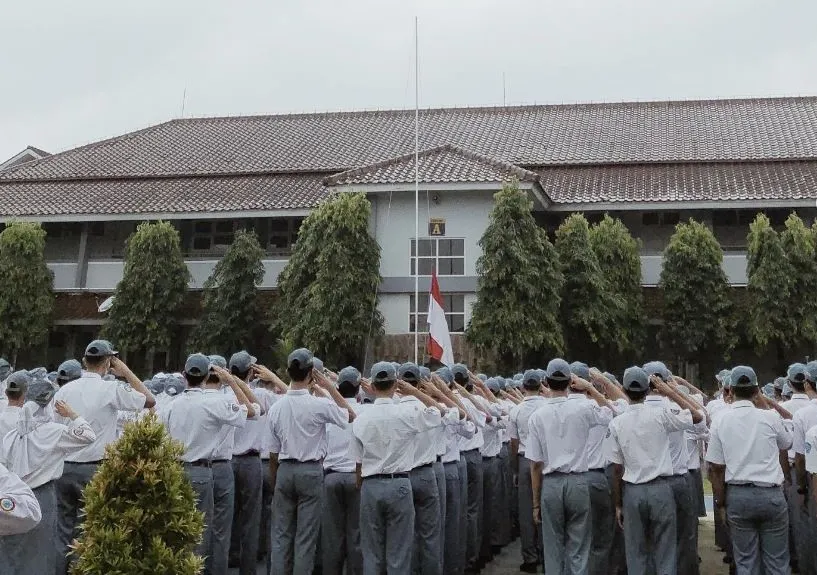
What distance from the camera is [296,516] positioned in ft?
22.7

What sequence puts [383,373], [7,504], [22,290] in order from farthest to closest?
[22,290], [383,373], [7,504]

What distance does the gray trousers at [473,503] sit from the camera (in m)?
8.55

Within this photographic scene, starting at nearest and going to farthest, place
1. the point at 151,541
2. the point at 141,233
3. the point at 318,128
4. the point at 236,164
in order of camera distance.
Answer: the point at 151,541
the point at 141,233
the point at 236,164
the point at 318,128

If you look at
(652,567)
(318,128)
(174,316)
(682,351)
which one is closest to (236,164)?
(318,128)

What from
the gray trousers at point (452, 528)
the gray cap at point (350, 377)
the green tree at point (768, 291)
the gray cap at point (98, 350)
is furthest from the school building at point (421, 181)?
the gray cap at point (98, 350)

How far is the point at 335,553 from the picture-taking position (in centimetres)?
682

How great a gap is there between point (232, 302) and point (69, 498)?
12.1m

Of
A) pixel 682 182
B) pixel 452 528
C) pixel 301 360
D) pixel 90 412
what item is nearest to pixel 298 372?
pixel 301 360

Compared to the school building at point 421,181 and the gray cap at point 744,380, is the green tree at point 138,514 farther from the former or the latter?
the school building at point 421,181

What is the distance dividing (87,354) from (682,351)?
14.0 metres

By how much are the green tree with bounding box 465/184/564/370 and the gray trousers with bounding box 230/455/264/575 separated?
9.22 metres

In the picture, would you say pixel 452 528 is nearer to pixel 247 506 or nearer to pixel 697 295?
pixel 247 506

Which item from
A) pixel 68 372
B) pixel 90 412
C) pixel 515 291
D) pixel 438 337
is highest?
pixel 515 291

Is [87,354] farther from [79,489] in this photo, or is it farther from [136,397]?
[79,489]
